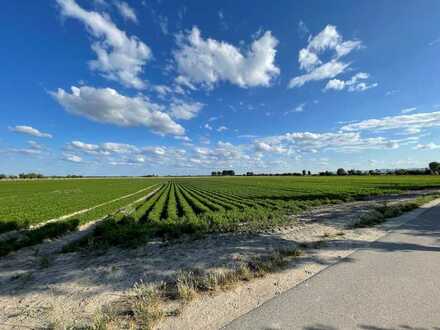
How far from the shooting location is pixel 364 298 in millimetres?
4414

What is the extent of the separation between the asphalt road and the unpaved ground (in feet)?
1.29

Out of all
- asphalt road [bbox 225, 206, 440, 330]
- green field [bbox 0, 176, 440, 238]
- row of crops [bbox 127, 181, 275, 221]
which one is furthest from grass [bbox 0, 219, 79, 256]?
asphalt road [bbox 225, 206, 440, 330]

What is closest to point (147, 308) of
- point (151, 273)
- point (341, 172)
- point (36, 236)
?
point (151, 273)

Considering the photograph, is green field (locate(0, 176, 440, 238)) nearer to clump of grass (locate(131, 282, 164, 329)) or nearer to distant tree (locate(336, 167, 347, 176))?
clump of grass (locate(131, 282, 164, 329))

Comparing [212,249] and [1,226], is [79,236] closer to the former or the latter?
[1,226]

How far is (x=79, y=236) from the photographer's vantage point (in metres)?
13.4

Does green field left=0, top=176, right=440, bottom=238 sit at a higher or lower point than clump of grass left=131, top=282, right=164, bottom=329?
lower

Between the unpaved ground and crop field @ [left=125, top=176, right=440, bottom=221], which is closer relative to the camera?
the unpaved ground

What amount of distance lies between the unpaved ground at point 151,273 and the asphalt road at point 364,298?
39cm

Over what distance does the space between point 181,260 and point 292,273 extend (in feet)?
10.8

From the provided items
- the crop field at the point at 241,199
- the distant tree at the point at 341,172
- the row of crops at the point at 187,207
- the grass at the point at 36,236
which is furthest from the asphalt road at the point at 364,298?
the distant tree at the point at 341,172

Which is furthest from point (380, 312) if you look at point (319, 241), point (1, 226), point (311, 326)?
point (1, 226)

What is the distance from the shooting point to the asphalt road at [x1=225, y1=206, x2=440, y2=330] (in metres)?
3.72

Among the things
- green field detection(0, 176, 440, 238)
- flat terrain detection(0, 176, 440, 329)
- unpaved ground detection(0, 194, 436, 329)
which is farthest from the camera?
green field detection(0, 176, 440, 238)
